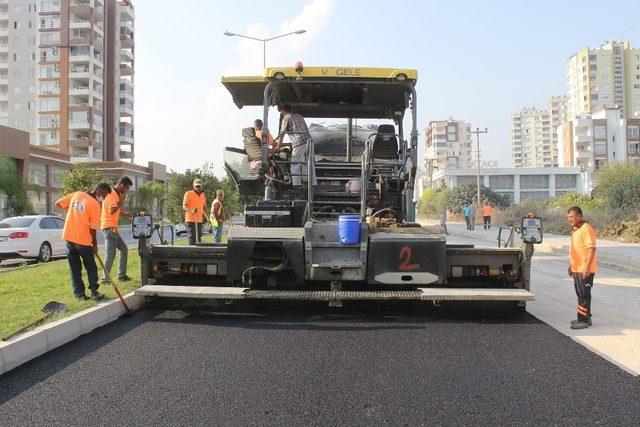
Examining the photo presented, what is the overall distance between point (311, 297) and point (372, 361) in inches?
51.0

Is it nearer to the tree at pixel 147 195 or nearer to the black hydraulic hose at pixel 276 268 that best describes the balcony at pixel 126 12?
the tree at pixel 147 195

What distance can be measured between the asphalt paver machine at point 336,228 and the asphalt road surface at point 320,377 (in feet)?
1.30

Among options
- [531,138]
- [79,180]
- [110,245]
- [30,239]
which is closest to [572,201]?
[79,180]

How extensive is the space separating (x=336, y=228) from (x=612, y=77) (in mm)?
130362

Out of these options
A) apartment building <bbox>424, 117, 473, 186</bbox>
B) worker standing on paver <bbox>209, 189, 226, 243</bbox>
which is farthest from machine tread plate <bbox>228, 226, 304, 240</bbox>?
apartment building <bbox>424, 117, 473, 186</bbox>

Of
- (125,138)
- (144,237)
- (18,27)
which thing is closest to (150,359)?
(144,237)

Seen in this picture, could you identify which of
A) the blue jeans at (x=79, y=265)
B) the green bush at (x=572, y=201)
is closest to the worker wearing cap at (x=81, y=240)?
the blue jeans at (x=79, y=265)

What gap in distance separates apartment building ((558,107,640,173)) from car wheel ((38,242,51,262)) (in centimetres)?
9413

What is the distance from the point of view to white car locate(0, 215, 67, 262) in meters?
14.3

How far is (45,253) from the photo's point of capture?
14906 millimetres

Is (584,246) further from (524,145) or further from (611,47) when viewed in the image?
(524,145)

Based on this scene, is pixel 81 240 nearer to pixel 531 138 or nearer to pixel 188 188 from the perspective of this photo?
pixel 188 188

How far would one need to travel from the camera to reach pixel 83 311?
6102 millimetres

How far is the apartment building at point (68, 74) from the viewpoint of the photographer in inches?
2682
